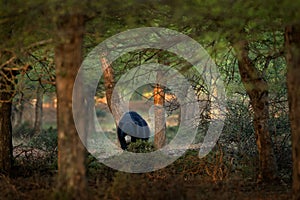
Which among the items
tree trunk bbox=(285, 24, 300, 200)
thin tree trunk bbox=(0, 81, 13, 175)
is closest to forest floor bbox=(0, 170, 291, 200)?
tree trunk bbox=(285, 24, 300, 200)

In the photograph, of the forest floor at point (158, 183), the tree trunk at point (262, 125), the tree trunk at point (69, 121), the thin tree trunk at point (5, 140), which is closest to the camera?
the tree trunk at point (69, 121)

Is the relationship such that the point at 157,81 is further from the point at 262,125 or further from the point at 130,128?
the point at 130,128

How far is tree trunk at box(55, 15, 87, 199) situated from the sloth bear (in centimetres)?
1051

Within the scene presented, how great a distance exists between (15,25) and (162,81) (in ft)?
11.9

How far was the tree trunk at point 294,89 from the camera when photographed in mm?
9408

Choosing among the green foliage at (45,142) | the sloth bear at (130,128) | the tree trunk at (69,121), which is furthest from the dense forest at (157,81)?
the sloth bear at (130,128)

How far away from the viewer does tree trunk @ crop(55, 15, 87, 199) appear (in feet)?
28.6

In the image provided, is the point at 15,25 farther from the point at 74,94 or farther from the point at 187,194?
the point at 187,194

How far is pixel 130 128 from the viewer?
1973 cm

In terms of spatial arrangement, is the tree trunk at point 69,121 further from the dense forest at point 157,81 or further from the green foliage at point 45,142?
the green foliage at point 45,142

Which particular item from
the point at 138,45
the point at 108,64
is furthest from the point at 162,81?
the point at 108,64

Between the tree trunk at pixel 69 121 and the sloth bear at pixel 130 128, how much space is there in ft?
34.5

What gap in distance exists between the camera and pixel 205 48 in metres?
11.0

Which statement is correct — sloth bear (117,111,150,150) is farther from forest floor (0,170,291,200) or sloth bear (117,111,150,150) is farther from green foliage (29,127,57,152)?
forest floor (0,170,291,200)
